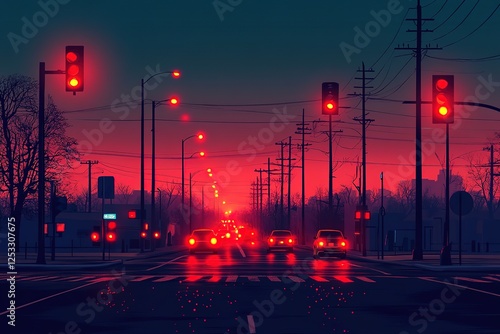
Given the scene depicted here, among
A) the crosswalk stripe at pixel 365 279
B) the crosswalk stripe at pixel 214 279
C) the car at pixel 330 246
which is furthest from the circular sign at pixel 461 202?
the car at pixel 330 246

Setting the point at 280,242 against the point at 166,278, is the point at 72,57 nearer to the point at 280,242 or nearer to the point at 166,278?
the point at 166,278

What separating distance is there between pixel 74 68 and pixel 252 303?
7.81 metres

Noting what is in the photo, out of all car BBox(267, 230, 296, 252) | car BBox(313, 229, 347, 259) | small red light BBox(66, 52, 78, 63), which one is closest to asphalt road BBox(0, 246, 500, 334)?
small red light BBox(66, 52, 78, 63)

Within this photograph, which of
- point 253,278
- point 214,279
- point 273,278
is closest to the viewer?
point 214,279

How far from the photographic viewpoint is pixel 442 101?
27.9m

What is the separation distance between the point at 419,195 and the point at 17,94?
33874 mm

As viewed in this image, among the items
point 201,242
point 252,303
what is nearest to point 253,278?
point 252,303

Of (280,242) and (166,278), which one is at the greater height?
(166,278)

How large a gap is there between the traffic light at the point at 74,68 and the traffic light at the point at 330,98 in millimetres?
7046

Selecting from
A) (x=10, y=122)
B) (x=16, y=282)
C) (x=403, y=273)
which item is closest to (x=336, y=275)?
(x=403, y=273)

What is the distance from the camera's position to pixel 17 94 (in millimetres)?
75562

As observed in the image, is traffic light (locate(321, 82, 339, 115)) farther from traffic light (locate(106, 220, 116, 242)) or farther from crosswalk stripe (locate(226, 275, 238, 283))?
traffic light (locate(106, 220, 116, 242))

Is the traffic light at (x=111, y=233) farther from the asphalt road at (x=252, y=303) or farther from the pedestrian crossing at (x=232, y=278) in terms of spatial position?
the pedestrian crossing at (x=232, y=278)

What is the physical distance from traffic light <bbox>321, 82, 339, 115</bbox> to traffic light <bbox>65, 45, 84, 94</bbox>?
23.1ft
